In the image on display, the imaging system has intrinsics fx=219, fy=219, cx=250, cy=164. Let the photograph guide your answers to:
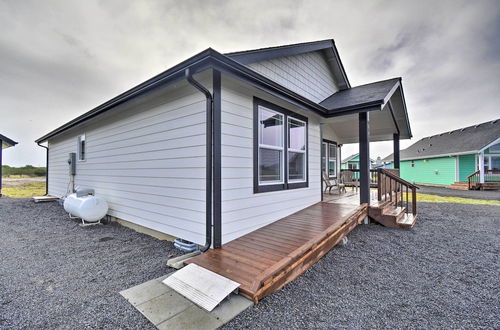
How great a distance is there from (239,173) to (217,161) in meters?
0.55

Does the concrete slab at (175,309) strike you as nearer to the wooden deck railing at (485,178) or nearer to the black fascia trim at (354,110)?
the black fascia trim at (354,110)

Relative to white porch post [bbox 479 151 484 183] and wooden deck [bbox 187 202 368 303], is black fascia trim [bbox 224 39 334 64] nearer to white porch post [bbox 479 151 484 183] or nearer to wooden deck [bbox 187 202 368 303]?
wooden deck [bbox 187 202 368 303]

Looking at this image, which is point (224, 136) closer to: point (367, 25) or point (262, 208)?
point (262, 208)

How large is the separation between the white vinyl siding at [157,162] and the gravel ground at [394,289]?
1.76m

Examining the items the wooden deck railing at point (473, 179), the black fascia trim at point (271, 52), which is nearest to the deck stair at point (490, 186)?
the wooden deck railing at point (473, 179)

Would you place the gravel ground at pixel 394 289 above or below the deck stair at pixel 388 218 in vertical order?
below

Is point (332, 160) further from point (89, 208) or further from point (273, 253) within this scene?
point (89, 208)

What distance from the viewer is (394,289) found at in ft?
8.67

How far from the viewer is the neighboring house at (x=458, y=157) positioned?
14.6m

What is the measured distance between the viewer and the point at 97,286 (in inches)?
102

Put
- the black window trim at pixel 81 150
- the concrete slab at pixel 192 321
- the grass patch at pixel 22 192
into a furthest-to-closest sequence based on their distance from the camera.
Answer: the grass patch at pixel 22 192 < the black window trim at pixel 81 150 < the concrete slab at pixel 192 321

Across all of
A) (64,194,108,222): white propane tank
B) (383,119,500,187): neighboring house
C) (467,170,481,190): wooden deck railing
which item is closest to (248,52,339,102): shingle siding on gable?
(64,194,108,222): white propane tank

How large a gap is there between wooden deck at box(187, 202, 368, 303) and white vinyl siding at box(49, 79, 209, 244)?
69 centimetres

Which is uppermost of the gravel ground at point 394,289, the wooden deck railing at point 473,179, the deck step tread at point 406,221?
the wooden deck railing at point 473,179
